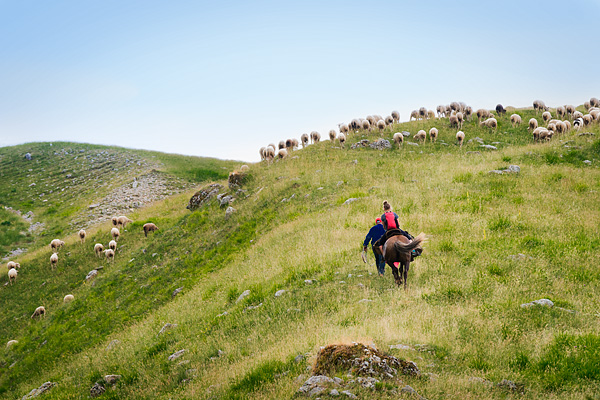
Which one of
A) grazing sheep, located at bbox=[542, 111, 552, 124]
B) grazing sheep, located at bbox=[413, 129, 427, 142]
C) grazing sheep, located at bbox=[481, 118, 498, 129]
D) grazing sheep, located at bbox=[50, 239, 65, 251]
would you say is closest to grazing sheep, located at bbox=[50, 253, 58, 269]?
grazing sheep, located at bbox=[50, 239, 65, 251]

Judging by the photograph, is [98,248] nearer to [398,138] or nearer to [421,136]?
[398,138]

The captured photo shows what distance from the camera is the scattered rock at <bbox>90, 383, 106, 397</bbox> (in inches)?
409

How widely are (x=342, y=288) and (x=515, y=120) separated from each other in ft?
99.6

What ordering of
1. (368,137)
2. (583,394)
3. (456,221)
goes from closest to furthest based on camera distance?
(583,394) → (456,221) → (368,137)

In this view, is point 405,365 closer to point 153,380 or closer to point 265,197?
point 153,380

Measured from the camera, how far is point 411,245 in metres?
9.48

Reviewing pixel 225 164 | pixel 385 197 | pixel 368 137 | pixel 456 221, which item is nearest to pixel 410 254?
pixel 456 221

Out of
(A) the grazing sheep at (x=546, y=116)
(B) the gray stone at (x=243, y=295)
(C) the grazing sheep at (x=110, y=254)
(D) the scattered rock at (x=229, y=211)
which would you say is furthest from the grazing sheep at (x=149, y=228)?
(A) the grazing sheep at (x=546, y=116)

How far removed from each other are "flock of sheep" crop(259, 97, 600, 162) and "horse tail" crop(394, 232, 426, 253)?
2112 centimetres

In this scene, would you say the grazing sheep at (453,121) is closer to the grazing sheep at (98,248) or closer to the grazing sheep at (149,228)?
the grazing sheep at (149,228)

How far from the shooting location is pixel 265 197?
24.2m

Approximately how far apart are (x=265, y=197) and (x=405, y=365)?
18.7 metres

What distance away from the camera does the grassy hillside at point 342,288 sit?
7012 mm

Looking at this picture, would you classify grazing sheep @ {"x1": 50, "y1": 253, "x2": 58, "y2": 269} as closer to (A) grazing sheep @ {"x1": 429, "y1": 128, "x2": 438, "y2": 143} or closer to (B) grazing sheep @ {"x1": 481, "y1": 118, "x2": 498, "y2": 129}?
(A) grazing sheep @ {"x1": 429, "y1": 128, "x2": 438, "y2": 143}
